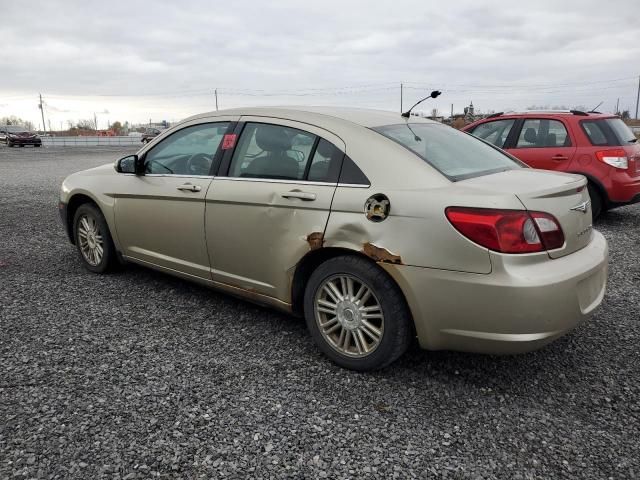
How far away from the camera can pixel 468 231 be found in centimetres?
262

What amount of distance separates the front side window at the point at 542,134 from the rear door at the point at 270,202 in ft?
17.7

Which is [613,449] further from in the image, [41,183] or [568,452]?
[41,183]

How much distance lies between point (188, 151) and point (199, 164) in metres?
0.26

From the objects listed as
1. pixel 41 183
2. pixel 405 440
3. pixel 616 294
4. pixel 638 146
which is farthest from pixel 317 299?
pixel 41 183

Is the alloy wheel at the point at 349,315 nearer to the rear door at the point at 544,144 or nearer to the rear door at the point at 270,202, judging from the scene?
the rear door at the point at 270,202

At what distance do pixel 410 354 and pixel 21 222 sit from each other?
22.5 feet

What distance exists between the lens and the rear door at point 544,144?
7.41m

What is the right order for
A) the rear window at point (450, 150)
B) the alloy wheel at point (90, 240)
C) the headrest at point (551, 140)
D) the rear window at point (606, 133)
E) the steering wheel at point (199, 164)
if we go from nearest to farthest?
1. the rear window at point (450, 150)
2. the steering wheel at point (199, 164)
3. the alloy wheel at point (90, 240)
4. the rear window at point (606, 133)
5. the headrest at point (551, 140)

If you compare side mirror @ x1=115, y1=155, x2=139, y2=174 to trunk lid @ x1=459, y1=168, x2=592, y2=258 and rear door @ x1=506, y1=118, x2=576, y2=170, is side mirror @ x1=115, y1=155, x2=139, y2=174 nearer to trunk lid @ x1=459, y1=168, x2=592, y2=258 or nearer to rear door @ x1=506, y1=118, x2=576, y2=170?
trunk lid @ x1=459, y1=168, x2=592, y2=258

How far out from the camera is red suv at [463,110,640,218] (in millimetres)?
7109

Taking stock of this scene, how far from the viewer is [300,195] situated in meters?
3.21

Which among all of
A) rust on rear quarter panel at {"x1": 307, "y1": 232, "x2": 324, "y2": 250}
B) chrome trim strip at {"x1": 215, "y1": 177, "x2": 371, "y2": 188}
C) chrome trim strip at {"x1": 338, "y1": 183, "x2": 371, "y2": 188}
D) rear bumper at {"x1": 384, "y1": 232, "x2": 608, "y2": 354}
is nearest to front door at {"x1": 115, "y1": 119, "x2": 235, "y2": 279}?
chrome trim strip at {"x1": 215, "y1": 177, "x2": 371, "y2": 188}

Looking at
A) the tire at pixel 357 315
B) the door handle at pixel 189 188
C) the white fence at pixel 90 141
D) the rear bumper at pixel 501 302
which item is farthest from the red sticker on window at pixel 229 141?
the white fence at pixel 90 141

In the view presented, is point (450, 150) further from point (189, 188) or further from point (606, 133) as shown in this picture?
point (606, 133)
